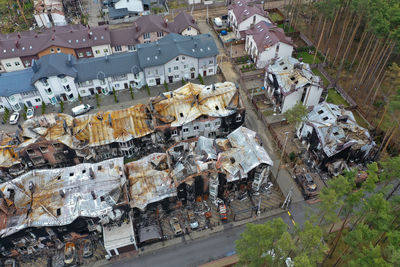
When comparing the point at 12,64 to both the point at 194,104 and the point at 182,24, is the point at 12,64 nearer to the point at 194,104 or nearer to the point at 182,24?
the point at 182,24

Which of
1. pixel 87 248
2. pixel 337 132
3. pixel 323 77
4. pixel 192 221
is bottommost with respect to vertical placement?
pixel 87 248

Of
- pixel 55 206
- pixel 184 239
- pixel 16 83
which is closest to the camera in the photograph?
pixel 55 206

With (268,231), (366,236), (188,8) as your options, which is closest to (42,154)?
(268,231)

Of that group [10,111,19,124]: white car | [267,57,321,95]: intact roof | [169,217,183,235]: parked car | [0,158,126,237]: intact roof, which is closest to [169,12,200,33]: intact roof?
[267,57,321,95]: intact roof

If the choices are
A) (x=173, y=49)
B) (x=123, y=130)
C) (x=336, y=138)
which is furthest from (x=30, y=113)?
(x=336, y=138)

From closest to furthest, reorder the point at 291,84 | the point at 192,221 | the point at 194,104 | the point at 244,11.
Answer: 1. the point at 192,221
2. the point at 194,104
3. the point at 291,84
4. the point at 244,11

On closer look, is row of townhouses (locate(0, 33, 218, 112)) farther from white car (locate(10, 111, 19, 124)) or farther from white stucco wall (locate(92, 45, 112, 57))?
white stucco wall (locate(92, 45, 112, 57))

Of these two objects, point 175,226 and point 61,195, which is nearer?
point 61,195
